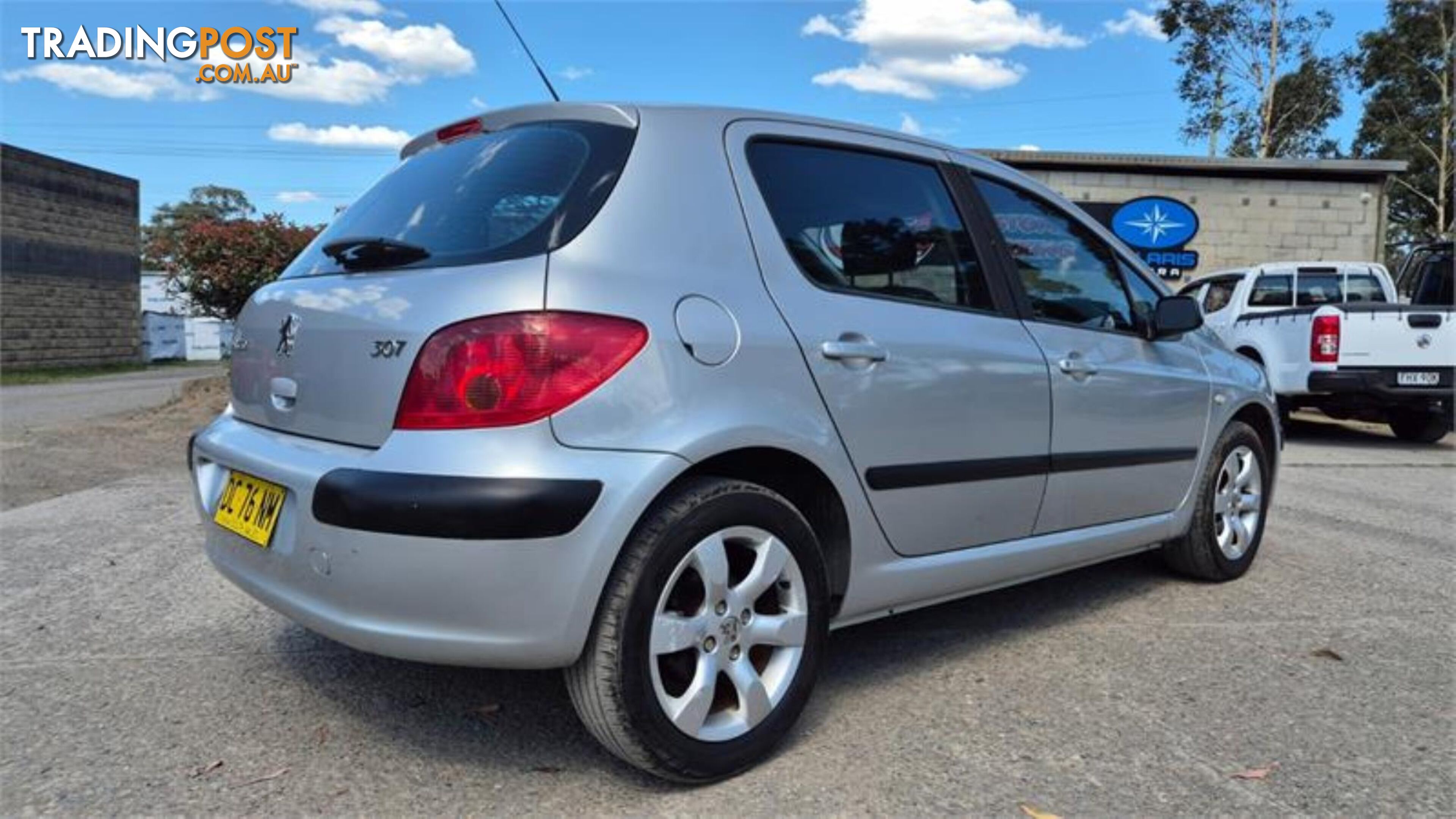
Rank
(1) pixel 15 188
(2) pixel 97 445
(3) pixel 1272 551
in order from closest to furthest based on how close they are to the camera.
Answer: (3) pixel 1272 551, (2) pixel 97 445, (1) pixel 15 188

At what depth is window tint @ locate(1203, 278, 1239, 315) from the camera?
38.8ft

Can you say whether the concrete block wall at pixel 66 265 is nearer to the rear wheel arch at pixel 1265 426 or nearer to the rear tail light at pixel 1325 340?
the rear tail light at pixel 1325 340

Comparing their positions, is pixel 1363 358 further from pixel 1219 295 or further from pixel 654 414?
pixel 654 414

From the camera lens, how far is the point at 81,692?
9.59 feet

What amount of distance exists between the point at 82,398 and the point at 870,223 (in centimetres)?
1588

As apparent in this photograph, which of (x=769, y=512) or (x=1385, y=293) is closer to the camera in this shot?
(x=769, y=512)

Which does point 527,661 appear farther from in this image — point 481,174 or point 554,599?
point 481,174

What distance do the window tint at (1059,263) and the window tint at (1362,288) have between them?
9.64 metres

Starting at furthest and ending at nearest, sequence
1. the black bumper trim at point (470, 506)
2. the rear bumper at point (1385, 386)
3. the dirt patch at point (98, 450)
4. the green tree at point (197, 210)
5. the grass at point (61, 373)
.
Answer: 1. the green tree at point (197, 210)
2. the grass at point (61, 373)
3. the rear bumper at point (1385, 386)
4. the dirt patch at point (98, 450)
5. the black bumper trim at point (470, 506)

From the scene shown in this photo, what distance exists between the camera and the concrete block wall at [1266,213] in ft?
53.0

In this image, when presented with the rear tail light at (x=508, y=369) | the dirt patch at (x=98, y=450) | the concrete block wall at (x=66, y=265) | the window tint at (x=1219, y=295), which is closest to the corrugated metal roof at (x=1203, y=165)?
the window tint at (x=1219, y=295)

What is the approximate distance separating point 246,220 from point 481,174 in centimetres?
2407

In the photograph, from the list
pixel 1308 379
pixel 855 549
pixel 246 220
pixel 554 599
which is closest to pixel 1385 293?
pixel 1308 379

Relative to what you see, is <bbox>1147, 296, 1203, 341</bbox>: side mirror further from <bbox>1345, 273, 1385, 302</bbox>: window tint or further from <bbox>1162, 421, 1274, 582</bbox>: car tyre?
<bbox>1345, 273, 1385, 302</bbox>: window tint
